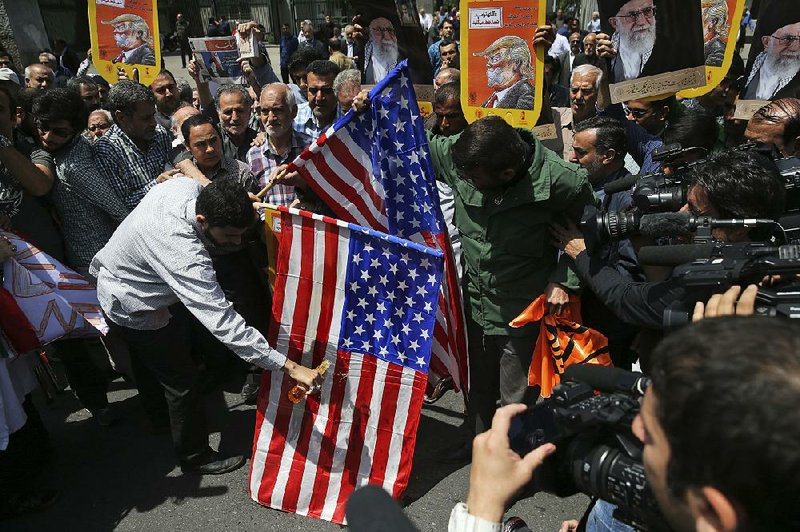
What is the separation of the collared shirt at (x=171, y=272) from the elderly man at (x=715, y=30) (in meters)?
3.58

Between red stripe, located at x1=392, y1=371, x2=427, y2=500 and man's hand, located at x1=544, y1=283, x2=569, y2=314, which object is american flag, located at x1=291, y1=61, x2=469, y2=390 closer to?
red stripe, located at x1=392, y1=371, x2=427, y2=500

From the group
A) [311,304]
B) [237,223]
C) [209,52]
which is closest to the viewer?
[237,223]

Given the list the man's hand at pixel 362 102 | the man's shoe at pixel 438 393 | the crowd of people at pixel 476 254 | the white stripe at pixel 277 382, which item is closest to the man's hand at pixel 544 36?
the crowd of people at pixel 476 254

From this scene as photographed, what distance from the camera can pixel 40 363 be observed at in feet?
11.4

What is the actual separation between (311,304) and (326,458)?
2.73 ft

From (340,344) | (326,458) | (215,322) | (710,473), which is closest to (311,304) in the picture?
(340,344)

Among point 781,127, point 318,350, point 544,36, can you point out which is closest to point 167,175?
point 318,350

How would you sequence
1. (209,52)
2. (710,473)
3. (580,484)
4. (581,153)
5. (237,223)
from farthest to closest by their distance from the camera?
(209,52) < (581,153) < (237,223) < (580,484) < (710,473)

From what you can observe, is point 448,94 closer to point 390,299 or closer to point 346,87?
point 346,87

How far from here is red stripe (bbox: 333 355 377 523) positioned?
123 inches

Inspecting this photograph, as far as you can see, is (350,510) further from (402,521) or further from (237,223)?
(237,223)

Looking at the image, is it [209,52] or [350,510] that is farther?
[209,52]

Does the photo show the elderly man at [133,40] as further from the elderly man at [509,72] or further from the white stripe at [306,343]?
the white stripe at [306,343]

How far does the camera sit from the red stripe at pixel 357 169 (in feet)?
10.6
